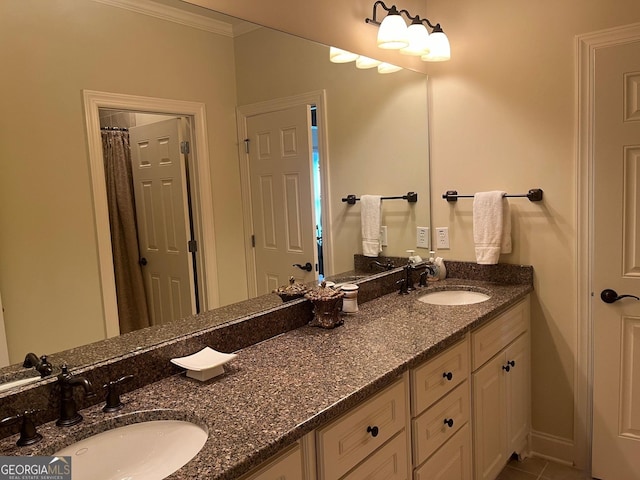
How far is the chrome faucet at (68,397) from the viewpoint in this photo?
121 cm

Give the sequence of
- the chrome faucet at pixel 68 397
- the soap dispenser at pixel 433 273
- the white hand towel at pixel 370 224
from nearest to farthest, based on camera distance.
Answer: the chrome faucet at pixel 68 397, the white hand towel at pixel 370 224, the soap dispenser at pixel 433 273

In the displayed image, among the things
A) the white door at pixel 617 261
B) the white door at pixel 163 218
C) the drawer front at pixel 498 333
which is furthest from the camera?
the white door at pixel 617 261

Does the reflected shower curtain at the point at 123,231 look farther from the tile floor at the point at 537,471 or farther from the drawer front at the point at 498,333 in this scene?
the tile floor at the point at 537,471

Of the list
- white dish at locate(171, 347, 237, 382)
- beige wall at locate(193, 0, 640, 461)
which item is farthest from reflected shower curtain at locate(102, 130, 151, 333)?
beige wall at locate(193, 0, 640, 461)

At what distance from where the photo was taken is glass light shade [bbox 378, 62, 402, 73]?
8.48 feet

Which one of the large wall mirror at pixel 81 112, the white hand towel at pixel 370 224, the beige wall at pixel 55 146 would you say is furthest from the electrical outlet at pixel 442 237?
the beige wall at pixel 55 146

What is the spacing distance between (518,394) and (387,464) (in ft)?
4.02

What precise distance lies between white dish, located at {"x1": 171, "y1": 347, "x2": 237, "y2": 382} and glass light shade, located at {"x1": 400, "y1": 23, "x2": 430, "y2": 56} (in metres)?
1.77

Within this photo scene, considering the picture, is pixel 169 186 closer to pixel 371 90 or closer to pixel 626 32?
pixel 371 90

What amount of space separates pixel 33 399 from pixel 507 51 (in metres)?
2.53

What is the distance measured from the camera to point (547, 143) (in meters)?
2.45

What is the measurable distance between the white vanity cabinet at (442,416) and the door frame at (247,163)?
694 millimetres

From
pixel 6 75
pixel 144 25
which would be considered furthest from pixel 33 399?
pixel 144 25

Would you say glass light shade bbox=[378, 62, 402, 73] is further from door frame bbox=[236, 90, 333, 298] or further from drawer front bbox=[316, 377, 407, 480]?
drawer front bbox=[316, 377, 407, 480]
